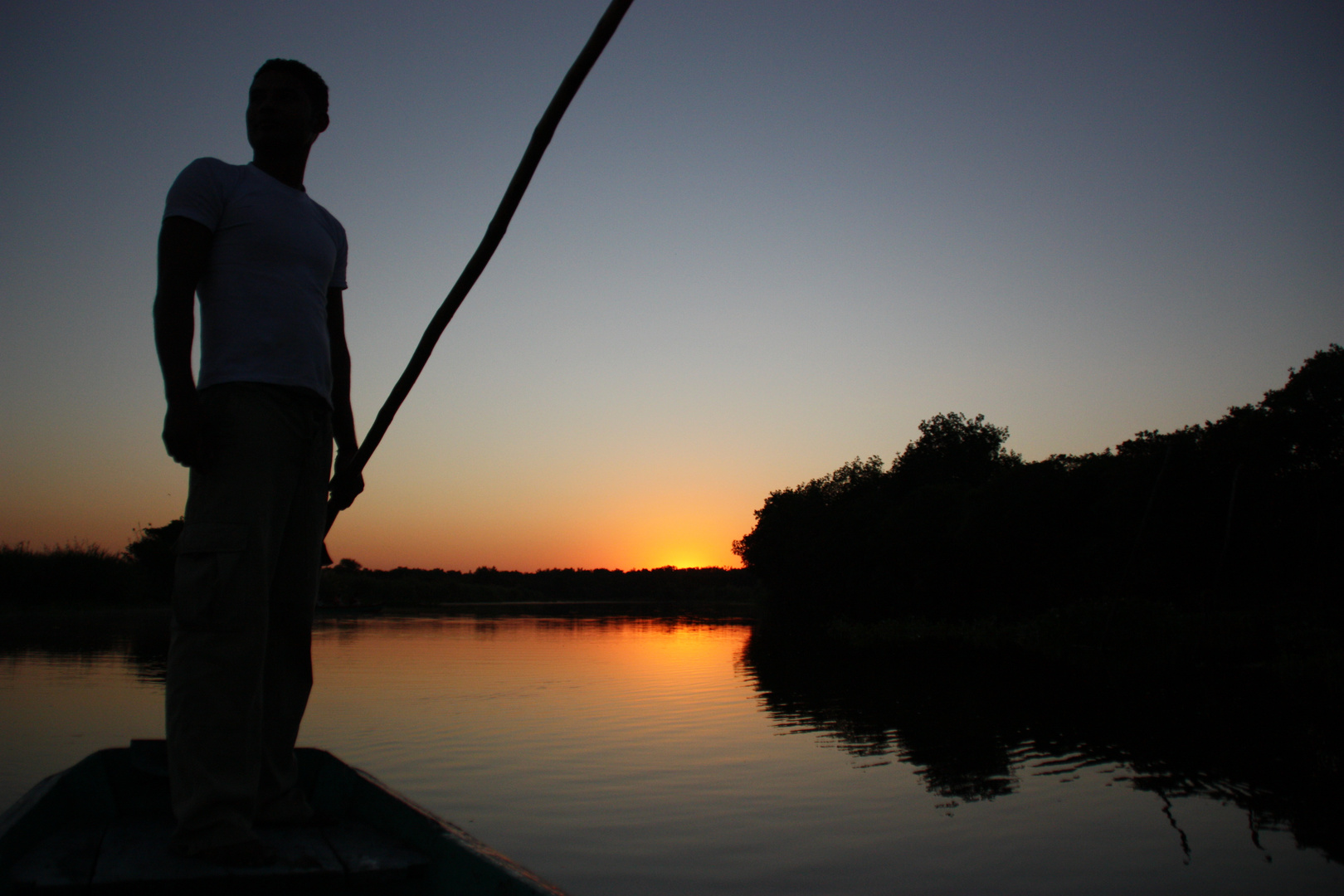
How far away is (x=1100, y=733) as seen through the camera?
9.91 meters

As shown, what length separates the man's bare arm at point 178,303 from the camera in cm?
215

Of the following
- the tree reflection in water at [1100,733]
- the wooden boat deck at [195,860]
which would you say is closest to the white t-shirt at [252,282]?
the wooden boat deck at [195,860]

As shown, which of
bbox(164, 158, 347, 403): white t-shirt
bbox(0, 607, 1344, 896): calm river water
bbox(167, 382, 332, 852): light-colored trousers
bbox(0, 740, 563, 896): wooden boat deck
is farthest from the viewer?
bbox(0, 607, 1344, 896): calm river water

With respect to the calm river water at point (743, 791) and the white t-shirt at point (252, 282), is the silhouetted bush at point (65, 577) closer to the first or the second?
the calm river water at point (743, 791)

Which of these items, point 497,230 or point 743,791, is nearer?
point 497,230

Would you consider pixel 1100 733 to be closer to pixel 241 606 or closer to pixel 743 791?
pixel 743 791

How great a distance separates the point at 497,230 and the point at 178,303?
89 cm

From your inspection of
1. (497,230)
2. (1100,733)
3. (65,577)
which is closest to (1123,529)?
(1100,733)

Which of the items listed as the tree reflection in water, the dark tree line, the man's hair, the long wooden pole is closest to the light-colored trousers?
the long wooden pole

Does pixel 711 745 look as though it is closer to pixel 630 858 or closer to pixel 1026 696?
pixel 630 858

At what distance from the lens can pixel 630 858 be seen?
5.03 m

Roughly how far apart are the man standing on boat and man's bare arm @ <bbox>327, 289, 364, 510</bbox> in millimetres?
159

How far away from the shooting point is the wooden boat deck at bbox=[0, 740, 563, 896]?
177cm

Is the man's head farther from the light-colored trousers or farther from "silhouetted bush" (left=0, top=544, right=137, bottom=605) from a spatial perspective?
"silhouetted bush" (left=0, top=544, right=137, bottom=605)
